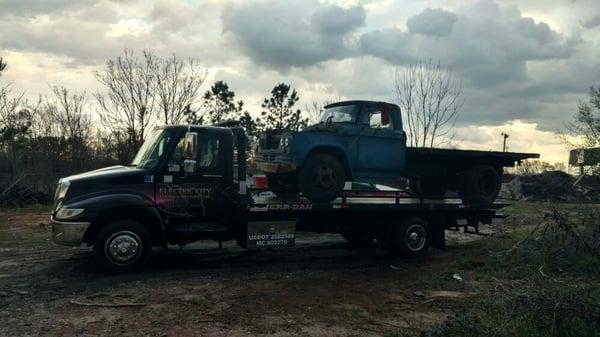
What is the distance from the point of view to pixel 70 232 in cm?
788

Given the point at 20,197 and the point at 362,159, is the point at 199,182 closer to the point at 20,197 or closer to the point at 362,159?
the point at 362,159

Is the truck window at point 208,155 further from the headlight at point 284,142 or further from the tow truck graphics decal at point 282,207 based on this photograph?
the headlight at point 284,142

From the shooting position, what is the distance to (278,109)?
98.0ft

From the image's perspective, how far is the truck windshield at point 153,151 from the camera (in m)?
8.56

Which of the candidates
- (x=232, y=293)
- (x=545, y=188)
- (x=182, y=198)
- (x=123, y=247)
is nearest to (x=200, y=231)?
(x=182, y=198)

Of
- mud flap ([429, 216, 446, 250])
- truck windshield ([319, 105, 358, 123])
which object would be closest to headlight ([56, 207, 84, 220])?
truck windshield ([319, 105, 358, 123])

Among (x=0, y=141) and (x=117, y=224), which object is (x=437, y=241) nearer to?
(x=117, y=224)

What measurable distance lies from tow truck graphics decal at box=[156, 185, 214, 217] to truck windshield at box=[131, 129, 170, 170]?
49cm

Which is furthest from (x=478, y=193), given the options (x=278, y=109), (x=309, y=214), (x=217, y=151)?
(x=278, y=109)

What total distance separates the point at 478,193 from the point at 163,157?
6.63 metres

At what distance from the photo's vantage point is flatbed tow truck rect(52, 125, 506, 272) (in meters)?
8.06

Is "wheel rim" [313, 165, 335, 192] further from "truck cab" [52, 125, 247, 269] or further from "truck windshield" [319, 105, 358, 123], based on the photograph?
"truck cab" [52, 125, 247, 269]

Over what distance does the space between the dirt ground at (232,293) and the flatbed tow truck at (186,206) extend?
21.8 inches

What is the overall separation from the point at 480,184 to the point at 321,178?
385 centimetres
